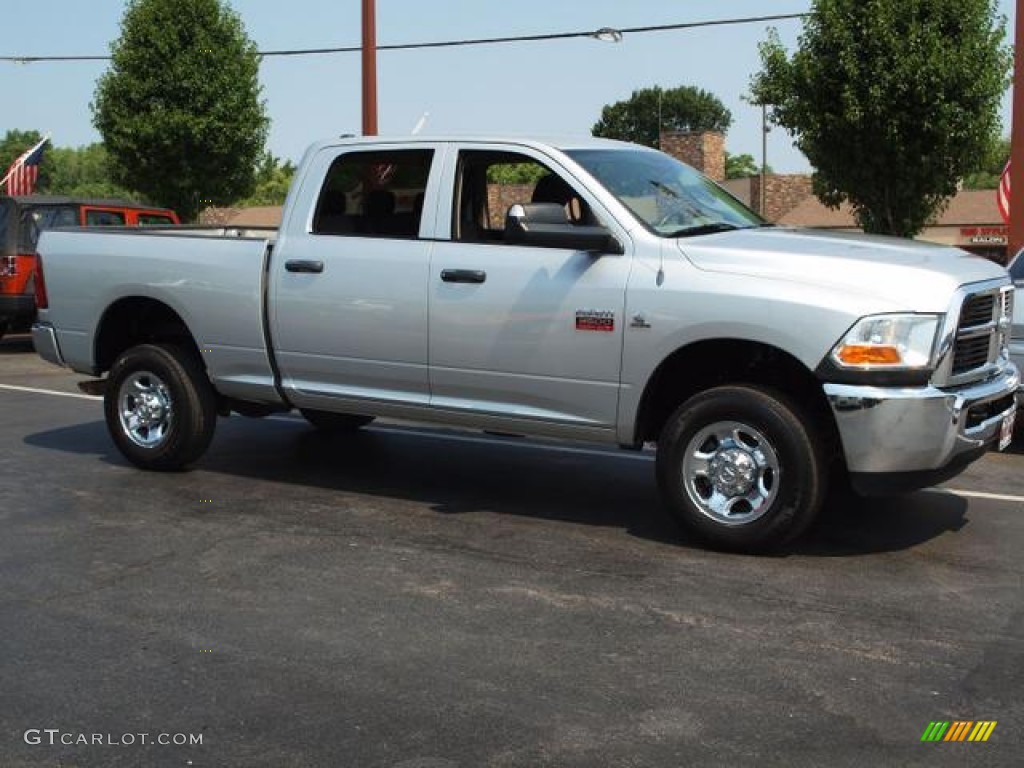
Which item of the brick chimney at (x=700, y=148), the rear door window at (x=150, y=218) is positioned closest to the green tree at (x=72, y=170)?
the brick chimney at (x=700, y=148)

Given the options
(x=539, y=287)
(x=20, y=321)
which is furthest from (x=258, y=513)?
(x=20, y=321)

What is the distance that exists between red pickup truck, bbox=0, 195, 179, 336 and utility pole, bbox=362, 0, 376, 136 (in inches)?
140

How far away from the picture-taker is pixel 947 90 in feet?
63.1

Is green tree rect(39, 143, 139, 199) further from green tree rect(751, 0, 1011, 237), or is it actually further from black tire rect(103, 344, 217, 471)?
black tire rect(103, 344, 217, 471)

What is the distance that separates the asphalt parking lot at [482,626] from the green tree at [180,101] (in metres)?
18.7

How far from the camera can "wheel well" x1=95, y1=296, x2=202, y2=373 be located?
26.1ft

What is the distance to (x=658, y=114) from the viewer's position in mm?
A: 95500

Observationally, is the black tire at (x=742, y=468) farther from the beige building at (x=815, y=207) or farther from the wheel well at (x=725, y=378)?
the beige building at (x=815, y=207)

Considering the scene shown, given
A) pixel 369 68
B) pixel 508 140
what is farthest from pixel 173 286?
pixel 369 68

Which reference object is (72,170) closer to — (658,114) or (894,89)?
(658,114)

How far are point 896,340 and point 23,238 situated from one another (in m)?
13.1

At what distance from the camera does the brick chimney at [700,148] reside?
204 ft

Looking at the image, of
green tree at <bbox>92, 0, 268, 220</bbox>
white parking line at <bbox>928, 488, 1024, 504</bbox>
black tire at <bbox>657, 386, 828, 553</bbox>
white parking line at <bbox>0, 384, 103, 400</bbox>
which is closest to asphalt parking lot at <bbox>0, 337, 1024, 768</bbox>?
white parking line at <bbox>928, 488, 1024, 504</bbox>

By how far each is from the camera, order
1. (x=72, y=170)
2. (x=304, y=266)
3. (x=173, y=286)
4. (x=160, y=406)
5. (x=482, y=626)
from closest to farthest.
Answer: (x=482, y=626)
(x=304, y=266)
(x=173, y=286)
(x=160, y=406)
(x=72, y=170)
